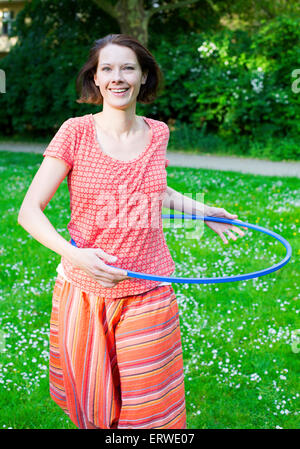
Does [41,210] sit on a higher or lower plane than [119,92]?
lower

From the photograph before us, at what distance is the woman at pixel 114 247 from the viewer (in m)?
2.25

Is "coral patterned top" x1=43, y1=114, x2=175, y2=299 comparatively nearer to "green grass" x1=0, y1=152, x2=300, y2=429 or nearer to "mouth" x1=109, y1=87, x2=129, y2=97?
"mouth" x1=109, y1=87, x2=129, y2=97

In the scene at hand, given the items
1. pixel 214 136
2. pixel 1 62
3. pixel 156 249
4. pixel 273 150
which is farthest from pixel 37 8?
pixel 156 249

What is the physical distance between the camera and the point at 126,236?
A: 7.55 ft

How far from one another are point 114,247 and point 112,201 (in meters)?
0.20

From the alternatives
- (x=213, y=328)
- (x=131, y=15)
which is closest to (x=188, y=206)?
(x=213, y=328)

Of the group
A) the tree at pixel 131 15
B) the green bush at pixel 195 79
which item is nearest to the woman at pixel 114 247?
the green bush at pixel 195 79

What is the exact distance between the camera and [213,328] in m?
4.36

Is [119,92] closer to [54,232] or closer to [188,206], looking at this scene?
[54,232]

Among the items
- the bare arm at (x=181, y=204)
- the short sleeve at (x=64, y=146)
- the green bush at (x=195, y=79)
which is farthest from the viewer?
the green bush at (x=195, y=79)

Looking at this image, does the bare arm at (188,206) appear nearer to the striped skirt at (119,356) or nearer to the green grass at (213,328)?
the striped skirt at (119,356)

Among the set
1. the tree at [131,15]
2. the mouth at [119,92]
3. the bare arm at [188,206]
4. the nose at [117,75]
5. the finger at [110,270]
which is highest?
the tree at [131,15]

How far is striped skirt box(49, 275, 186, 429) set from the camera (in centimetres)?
236
